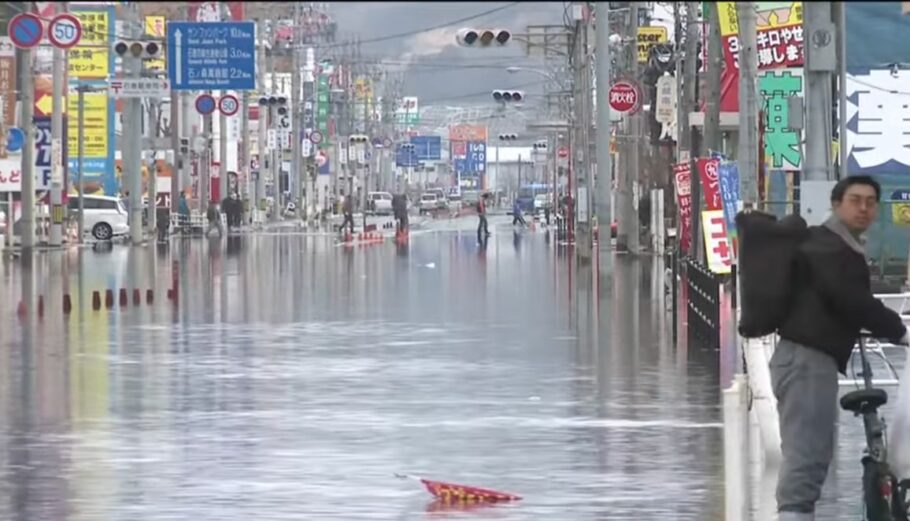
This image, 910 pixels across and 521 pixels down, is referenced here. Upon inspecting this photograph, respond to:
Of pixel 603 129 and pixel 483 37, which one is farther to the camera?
pixel 483 37

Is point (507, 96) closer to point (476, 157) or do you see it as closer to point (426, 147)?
point (426, 147)

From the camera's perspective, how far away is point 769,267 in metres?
9.51

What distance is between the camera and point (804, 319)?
952 cm

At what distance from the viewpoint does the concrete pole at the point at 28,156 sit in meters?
54.5

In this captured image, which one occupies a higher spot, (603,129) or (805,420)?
(603,129)

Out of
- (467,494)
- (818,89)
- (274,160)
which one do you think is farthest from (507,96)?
(467,494)

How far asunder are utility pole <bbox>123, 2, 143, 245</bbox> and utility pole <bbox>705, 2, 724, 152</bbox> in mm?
34156

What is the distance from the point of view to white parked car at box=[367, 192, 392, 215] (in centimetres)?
13025

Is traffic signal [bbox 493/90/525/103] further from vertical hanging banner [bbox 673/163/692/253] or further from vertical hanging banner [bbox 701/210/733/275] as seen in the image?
vertical hanging banner [bbox 701/210/733/275]

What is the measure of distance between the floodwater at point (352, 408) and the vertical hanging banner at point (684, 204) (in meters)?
1.18

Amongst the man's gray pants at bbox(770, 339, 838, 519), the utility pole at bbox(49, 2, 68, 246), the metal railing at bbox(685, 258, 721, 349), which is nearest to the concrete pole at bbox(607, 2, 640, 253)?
the utility pole at bbox(49, 2, 68, 246)

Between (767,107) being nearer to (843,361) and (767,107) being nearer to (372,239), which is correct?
(843,361)

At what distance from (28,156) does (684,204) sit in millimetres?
27150

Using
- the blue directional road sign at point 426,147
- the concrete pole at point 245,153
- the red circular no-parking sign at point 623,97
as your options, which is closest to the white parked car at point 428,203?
the blue directional road sign at point 426,147
